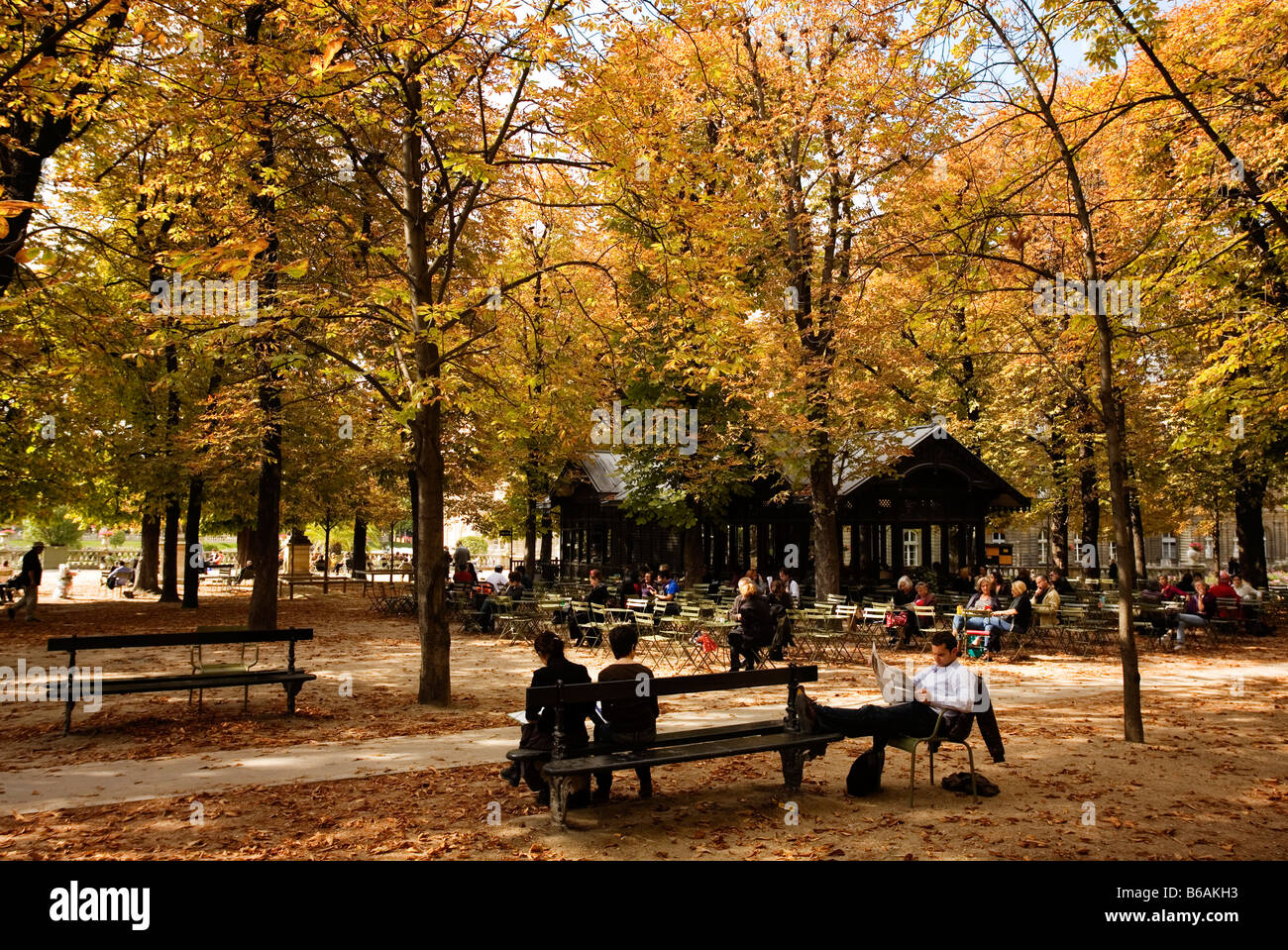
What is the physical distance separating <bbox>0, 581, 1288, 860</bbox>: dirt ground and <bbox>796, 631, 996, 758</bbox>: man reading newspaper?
1.76 ft

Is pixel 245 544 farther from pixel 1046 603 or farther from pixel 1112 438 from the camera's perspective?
pixel 1112 438

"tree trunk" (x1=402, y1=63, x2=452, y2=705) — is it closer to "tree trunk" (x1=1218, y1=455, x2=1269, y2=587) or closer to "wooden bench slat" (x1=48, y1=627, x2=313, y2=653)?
"wooden bench slat" (x1=48, y1=627, x2=313, y2=653)

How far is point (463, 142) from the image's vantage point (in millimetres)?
12336

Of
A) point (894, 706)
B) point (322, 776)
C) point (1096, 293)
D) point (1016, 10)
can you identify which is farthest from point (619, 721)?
point (1016, 10)

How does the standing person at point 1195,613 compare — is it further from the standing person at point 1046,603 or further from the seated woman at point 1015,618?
the seated woman at point 1015,618

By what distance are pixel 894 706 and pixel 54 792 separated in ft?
22.6

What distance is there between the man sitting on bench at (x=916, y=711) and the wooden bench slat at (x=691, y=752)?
0.15m

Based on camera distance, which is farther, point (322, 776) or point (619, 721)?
point (322, 776)

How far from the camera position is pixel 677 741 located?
22.4ft

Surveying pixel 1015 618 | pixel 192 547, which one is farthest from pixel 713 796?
pixel 192 547

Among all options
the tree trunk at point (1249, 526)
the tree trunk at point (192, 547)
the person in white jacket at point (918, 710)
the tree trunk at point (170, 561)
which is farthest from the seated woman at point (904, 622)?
the tree trunk at point (170, 561)
